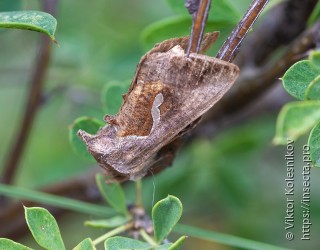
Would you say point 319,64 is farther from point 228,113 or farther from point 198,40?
point 228,113

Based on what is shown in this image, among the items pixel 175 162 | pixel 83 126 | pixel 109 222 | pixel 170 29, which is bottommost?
pixel 175 162

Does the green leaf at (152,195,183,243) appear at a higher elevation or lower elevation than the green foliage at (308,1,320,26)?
lower

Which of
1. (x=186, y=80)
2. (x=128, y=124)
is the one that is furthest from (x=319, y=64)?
(x=128, y=124)

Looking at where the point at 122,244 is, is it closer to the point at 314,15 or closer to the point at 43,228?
the point at 43,228

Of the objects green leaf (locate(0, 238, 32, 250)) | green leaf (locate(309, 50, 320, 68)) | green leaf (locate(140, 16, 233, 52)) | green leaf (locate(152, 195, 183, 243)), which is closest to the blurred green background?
green leaf (locate(140, 16, 233, 52))

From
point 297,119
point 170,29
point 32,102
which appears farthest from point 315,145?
point 32,102

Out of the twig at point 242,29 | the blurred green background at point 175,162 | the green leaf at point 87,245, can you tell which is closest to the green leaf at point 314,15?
the twig at point 242,29

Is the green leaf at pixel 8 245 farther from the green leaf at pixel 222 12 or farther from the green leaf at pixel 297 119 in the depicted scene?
the green leaf at pixel 222 12

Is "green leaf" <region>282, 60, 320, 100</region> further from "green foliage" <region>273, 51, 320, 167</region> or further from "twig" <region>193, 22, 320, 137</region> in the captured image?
"twig" <region>193, 22, 320, 137</region>
